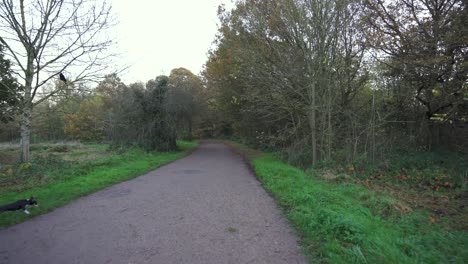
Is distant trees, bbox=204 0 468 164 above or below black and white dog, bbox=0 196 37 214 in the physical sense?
above

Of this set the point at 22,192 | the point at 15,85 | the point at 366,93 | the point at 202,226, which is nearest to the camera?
the point at 202,226

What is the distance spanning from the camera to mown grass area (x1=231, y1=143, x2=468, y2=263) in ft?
11.5

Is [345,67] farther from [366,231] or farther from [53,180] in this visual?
[53,180]

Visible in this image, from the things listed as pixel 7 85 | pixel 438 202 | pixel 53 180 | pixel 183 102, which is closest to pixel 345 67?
pixel 438 202

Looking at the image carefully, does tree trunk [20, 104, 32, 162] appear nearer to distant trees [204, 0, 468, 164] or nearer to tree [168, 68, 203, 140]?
distant trees [204, 0, 468, 164]

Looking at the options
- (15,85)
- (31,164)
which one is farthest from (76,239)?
(15,85)

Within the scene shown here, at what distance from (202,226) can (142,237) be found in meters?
1.04

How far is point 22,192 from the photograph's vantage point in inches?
279

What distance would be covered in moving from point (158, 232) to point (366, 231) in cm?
340

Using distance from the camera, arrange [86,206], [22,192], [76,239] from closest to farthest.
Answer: [76,239]
[86,206]
[22,192]

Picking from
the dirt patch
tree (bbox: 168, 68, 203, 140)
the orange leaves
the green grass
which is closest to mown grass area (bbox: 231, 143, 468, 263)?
the green grass

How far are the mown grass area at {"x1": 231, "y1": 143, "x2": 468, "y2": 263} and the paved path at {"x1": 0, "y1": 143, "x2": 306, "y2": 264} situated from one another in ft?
1.24

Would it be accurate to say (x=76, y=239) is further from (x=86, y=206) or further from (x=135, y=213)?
(x=86, y=206)

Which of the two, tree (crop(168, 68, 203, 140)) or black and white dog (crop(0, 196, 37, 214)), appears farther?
tree (crop(168, 68, 203, 140))
